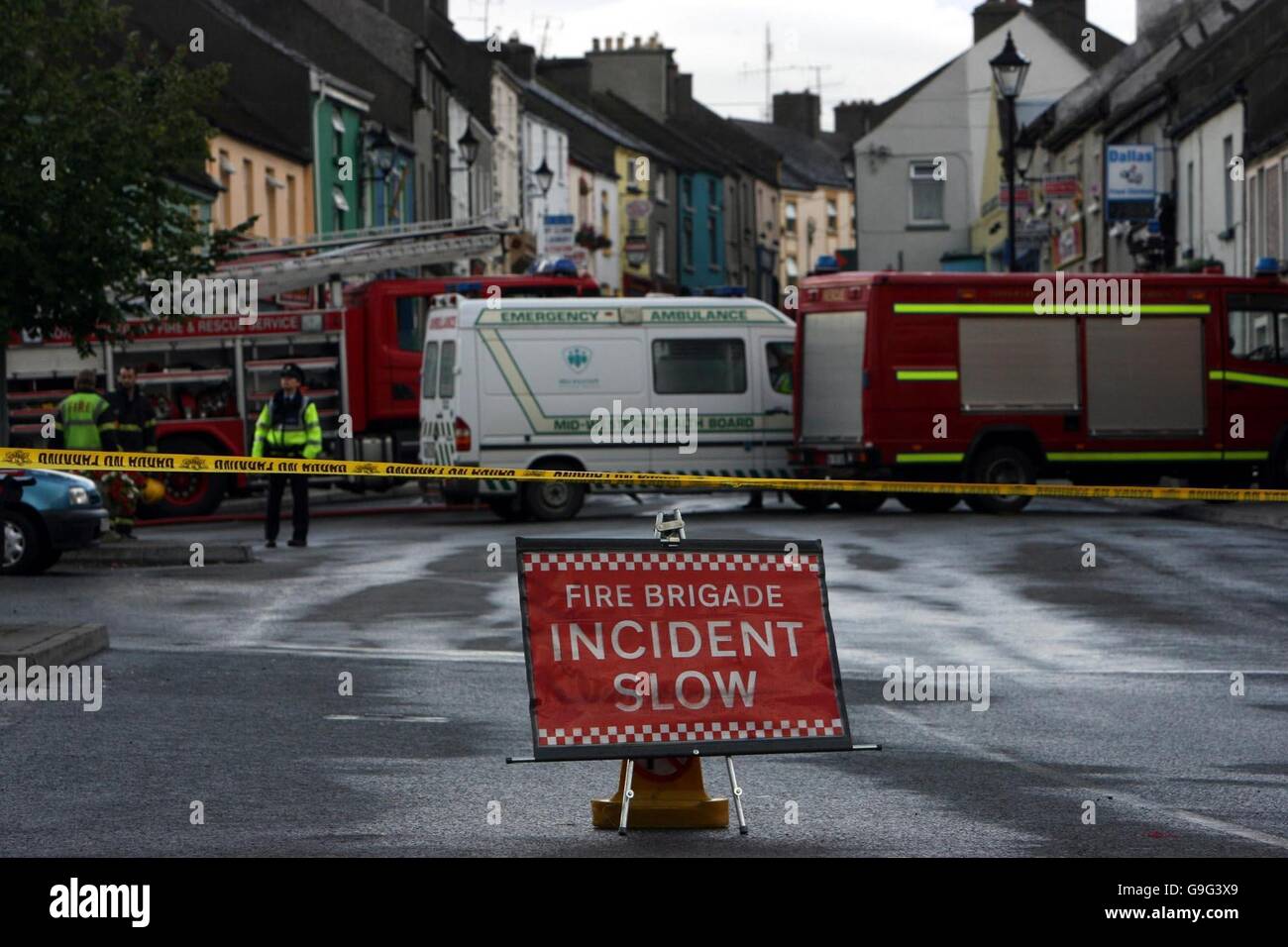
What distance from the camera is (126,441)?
930 inches

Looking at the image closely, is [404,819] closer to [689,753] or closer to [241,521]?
[689,753]

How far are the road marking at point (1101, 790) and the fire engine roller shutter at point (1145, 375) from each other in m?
16.1

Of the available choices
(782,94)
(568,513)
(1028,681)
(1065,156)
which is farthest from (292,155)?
(782,94)

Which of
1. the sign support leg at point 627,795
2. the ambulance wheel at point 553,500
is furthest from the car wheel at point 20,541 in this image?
the sign support leg at point 627,795

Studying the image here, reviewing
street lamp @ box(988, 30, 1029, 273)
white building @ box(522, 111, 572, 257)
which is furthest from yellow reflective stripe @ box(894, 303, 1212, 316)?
white building @ box(522, 111, 572, 257)

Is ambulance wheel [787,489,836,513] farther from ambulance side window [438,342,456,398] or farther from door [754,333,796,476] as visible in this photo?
ambulance side window [438,342,456,398]

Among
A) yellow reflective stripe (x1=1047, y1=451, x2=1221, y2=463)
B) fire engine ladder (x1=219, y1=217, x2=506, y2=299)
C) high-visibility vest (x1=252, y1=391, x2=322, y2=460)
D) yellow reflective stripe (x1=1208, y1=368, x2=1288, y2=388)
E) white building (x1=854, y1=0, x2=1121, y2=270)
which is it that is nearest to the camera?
high-visibility vest (x1=252, y1=391, x2=322, y2=460)

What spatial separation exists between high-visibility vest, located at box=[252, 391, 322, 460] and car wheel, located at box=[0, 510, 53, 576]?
4.18 m

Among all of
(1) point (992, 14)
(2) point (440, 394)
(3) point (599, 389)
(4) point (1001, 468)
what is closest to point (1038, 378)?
(4) point (1001, 468)

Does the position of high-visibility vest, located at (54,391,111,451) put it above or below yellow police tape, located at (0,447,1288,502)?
above

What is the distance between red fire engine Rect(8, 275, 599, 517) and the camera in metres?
29.8

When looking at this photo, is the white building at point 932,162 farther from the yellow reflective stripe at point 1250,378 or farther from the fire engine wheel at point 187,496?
the fire engine wheel at point 187,496

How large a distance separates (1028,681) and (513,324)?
49.9 feet
